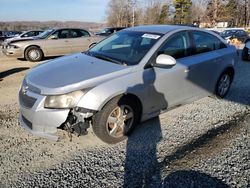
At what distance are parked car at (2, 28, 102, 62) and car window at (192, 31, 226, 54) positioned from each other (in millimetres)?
8004

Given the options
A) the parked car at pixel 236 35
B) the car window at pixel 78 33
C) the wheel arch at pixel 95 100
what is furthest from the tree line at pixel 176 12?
the wheel arch at pixel 95 100

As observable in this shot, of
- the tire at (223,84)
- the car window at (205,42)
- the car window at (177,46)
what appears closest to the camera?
the car window at (177,46)

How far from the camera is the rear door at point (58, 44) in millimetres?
11742

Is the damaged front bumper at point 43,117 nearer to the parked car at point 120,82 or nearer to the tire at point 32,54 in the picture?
the parked car at point 120,82

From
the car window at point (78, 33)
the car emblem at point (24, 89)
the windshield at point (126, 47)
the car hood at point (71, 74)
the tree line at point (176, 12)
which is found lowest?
the car emblem at point (24, 89)

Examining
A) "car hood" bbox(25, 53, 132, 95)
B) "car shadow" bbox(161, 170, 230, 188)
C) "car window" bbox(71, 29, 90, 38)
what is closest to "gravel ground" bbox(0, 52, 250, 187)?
"car shadow" bbox(161, 170, 230, 188)

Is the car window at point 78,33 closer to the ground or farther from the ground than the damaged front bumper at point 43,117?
farther from the ground

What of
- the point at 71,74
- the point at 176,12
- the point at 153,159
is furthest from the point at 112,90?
the point at 176,12

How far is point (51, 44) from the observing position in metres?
11.8

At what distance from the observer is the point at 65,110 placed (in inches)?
131

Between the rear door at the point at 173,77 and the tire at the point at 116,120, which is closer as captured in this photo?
the tire at the point at 116,120

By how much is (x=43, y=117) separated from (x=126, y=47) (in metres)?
1.87

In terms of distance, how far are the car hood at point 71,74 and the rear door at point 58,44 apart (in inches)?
313

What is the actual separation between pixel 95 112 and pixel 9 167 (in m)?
1.22
